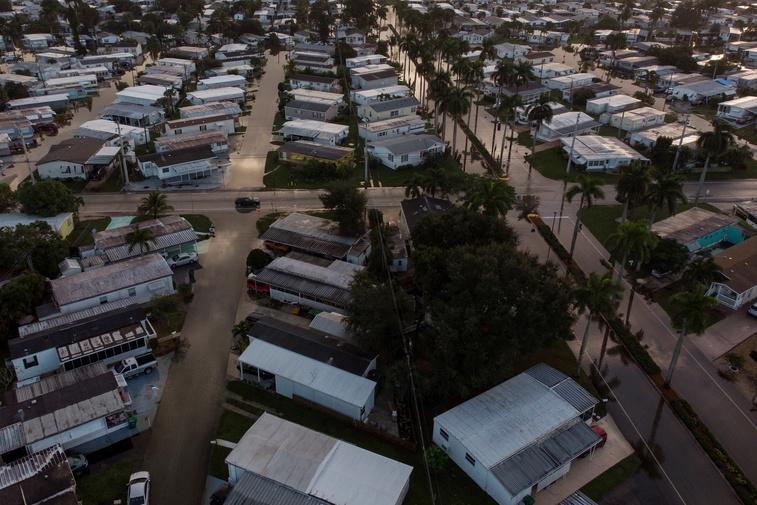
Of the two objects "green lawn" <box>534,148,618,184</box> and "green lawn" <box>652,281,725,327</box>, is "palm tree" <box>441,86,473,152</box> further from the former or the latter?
"green lawn" <box>652,281,725,327</box>

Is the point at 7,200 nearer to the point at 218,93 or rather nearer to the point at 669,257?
the point at 218,93

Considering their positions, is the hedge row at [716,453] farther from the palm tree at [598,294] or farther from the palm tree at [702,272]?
the palm tree at [702,272]

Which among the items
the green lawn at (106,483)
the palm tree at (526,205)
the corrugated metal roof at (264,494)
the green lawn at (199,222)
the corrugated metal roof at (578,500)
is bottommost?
the palm tree at (526,205)

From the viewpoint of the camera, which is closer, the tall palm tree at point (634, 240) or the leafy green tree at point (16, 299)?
the leafy green tree at point (16, 299)

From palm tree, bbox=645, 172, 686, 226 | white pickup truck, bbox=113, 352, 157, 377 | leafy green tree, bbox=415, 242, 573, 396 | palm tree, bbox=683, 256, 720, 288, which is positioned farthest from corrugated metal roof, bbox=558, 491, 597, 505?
palm tree, bbox=645, 172, 686, 226

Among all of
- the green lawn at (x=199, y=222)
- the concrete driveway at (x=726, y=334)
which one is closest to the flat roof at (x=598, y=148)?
the concrete driveway at (x=726, y=334)
